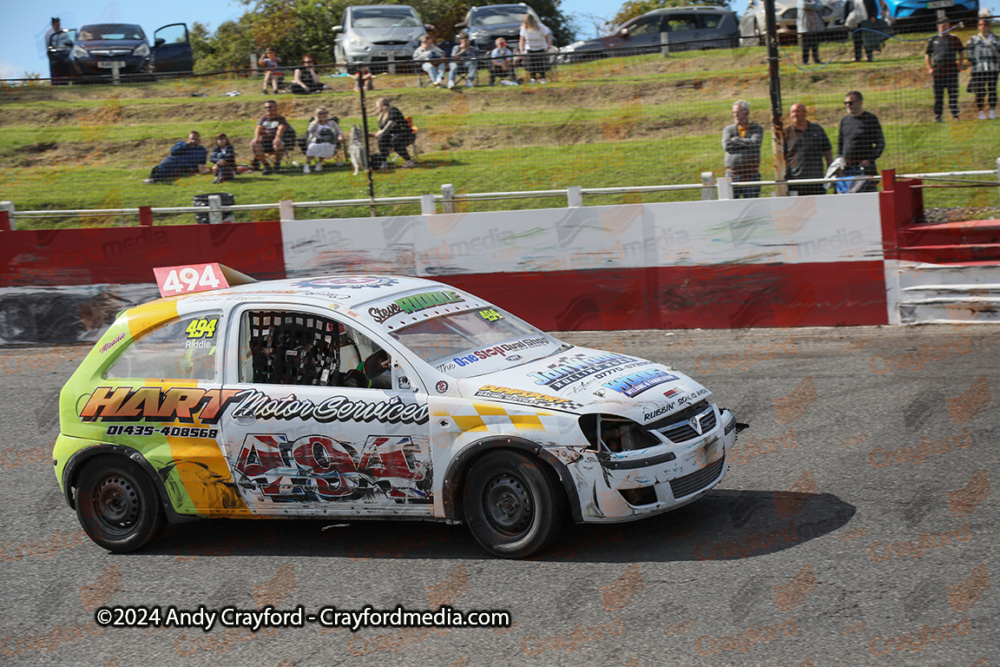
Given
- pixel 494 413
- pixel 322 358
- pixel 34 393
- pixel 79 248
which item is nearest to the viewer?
pixel 494 413

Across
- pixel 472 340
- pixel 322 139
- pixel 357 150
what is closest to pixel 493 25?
pixel 322 139

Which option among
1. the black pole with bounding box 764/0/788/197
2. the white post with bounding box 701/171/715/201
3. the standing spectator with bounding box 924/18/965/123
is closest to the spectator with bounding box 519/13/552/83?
the standing spectator with bounding box 924/18/965/123

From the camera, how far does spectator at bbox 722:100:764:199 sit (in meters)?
13.6

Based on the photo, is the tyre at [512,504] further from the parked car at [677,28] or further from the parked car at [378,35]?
the parked car at [677,28]

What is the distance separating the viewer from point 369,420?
569cm

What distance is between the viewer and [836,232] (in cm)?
1145

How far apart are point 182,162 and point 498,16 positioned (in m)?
11.1

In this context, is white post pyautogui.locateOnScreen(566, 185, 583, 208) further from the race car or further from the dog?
the race car

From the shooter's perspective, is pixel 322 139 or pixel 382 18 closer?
pixel 322 139

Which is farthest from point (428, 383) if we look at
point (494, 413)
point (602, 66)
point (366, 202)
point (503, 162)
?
point (602, 66)

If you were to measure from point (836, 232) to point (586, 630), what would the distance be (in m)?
7.95

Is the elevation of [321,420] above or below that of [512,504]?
above

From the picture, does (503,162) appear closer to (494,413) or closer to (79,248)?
(79,248)

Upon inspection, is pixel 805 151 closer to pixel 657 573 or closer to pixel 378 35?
pixel 657 573
